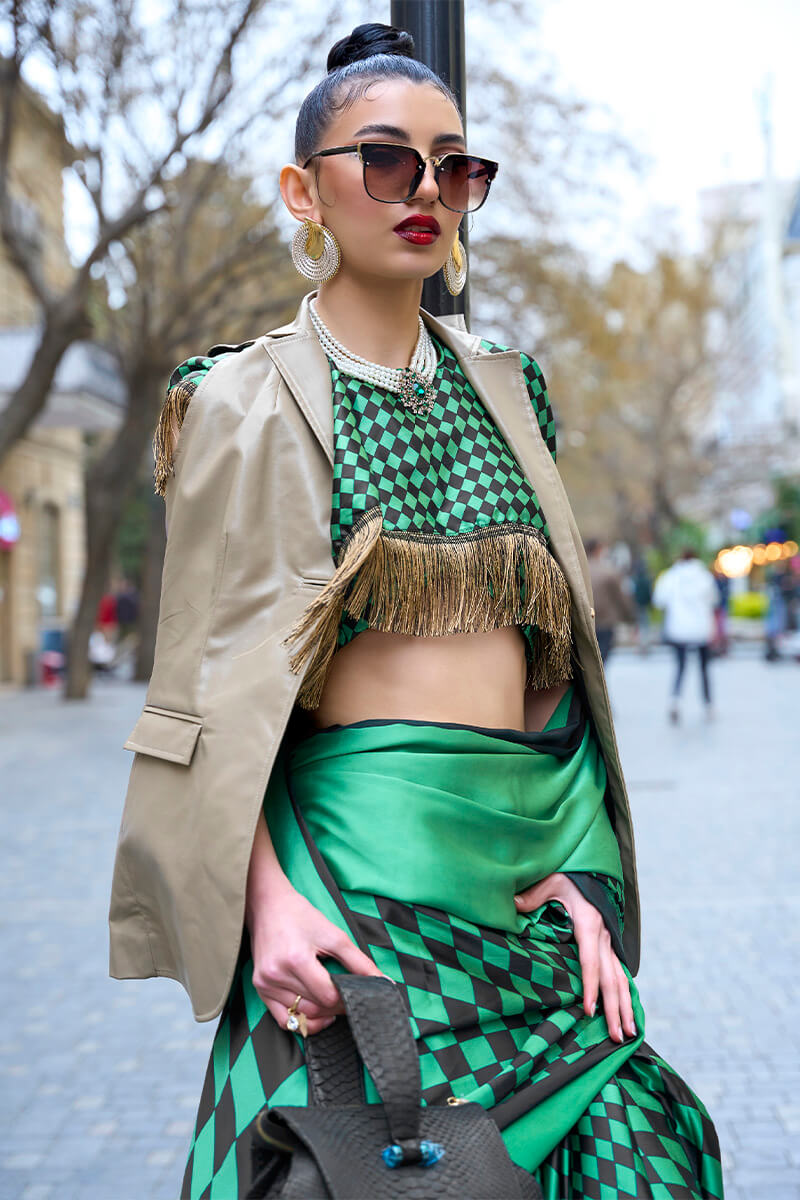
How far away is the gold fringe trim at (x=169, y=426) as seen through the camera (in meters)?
1.78

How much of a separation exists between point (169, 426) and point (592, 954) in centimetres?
97

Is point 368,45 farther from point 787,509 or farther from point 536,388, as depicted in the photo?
point 787,509

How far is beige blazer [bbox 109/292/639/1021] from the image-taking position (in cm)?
160

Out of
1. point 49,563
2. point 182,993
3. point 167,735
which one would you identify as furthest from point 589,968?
point 49,563

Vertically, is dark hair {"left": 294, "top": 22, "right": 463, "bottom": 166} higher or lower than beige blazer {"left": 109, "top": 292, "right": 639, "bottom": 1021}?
higher

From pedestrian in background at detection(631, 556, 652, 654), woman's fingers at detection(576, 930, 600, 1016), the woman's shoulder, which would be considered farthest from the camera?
pedestrian in background at detection(631, 556, 652, 654)

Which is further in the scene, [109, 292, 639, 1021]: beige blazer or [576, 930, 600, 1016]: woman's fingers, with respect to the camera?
[576, 930, 600, 1016]: woman's fingers

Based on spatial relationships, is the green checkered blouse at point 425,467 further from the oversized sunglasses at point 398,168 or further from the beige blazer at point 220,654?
the oversized sunglasses at point 398,168

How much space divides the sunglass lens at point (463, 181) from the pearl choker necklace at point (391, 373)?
234 millimetres

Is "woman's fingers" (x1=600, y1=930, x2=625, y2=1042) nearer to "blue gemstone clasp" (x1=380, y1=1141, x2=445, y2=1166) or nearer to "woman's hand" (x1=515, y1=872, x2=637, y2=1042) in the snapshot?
"woman's hand" (x1=515, y1=872, x2=637, y2=1042)

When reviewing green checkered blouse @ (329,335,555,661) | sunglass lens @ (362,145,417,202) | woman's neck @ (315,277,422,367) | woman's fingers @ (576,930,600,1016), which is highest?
sunglass lens @ (362,145,417,202)

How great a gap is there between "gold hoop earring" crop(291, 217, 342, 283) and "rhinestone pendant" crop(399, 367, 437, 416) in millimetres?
190

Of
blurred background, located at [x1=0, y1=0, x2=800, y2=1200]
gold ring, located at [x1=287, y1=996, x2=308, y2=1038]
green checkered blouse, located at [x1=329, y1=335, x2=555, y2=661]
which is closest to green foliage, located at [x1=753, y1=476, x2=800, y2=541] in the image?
blurred background, located at [x1=0, y1=0, x2=800, y2=1200]

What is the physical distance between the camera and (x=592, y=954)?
5.84ft
